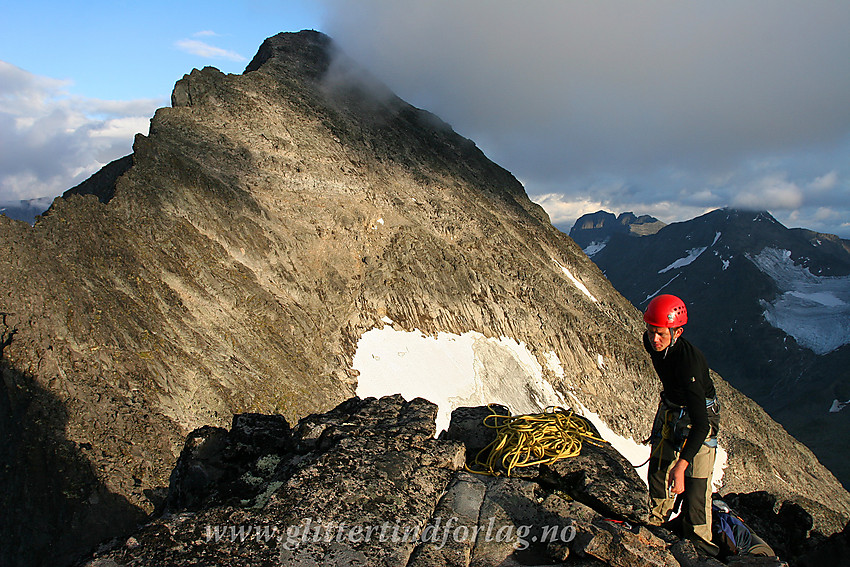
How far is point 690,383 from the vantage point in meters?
7.57

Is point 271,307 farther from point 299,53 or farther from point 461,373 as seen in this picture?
point 299,53

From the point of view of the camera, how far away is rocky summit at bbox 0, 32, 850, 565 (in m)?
14.7

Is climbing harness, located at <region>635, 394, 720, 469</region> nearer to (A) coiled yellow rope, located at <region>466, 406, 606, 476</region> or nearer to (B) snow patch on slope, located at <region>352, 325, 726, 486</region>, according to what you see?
(A) coiled yellow rope, located at <region>466, 406, 606, 476</region>

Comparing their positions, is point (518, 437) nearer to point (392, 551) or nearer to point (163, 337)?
point (392, 551)

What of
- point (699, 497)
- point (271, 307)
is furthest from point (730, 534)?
point (271, 307)

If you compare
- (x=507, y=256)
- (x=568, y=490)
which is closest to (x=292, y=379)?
(x=568, y=490)

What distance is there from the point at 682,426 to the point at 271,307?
2421cm

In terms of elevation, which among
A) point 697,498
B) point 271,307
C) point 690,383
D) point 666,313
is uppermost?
point 271,307

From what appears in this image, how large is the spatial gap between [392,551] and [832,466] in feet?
506

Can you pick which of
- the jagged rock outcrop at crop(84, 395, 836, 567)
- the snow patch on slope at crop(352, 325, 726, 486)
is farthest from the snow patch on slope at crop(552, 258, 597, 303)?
the jagged rock outcrop at crop(84, 395, 836, 567)

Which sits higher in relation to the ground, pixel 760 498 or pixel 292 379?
pixel 292 379

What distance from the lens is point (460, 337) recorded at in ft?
125

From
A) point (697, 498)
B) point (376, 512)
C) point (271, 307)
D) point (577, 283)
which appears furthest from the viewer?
point (577, 283)

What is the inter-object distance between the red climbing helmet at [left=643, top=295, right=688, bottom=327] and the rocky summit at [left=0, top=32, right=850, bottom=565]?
361cm
